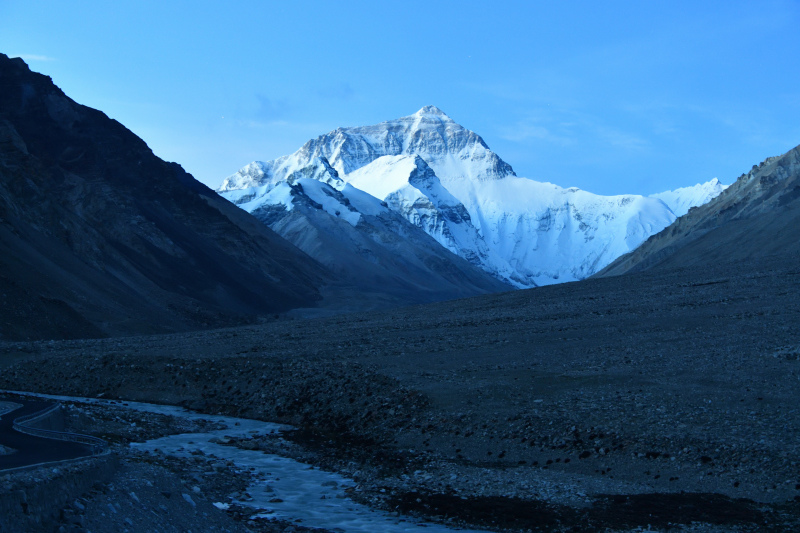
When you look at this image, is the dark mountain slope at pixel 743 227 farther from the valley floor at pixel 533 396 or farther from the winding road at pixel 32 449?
the winding road at pixel 32 449

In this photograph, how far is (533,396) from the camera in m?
27.3

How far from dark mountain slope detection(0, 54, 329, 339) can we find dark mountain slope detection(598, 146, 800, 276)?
48.0 m

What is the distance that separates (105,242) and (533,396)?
6837cm

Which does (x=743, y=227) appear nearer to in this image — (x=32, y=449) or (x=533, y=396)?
(x=533, y=396)

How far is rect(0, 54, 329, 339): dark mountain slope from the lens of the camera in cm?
6216

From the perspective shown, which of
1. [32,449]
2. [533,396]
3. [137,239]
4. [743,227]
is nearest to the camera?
[32,449]

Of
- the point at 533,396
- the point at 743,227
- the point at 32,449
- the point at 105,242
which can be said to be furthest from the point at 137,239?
the point at 32,449

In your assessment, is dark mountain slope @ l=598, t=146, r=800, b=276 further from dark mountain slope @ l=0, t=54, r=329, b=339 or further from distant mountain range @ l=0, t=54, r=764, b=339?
dark mountain slope @ l=0, t=54, r=329, b=339

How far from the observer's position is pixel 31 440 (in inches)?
687

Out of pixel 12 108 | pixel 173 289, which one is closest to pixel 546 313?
pixel 173 289

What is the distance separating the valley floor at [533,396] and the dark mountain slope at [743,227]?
1026 inches

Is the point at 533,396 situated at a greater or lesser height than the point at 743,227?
lesser

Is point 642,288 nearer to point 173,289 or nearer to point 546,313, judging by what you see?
point 546,313

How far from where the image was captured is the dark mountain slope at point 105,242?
62156 millimetres
